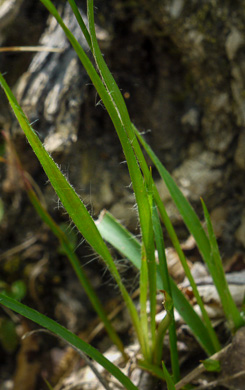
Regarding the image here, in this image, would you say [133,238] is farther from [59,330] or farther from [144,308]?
[59,330]

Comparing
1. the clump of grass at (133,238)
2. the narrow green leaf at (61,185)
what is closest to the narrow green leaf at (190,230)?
the clump of grass at (133,238)

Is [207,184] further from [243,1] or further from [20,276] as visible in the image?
[20,276]

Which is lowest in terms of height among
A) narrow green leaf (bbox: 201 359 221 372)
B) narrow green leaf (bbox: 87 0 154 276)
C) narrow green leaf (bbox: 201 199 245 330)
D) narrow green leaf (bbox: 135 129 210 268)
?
narrow green leaf (bbox: 201 359 221 372)

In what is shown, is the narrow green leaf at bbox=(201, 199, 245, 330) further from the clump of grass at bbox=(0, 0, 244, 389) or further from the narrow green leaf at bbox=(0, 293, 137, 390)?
the narrow green leaf at bbox=(0, 293, 137, 390)

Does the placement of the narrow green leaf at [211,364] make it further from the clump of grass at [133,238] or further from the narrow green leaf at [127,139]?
the narrow green leaf at [127,139]

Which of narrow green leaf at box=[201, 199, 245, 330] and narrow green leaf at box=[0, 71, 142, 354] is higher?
narrow green leaf at box=[0, 71, 142, 354]

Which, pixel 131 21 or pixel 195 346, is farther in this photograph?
pixel 131 21

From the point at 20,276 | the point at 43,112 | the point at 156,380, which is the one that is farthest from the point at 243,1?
the point at 20,276

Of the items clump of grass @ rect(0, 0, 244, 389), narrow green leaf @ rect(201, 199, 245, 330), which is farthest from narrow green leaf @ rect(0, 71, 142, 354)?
narrow green leaf @ rect(201, 199, 245, 330)
